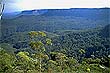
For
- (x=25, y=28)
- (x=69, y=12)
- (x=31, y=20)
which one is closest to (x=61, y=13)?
(x=69, y=12)

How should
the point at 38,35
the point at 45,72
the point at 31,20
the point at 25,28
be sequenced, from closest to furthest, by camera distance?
A: the point at 45,72 → the point at 38,35 → the point at 25,28 → the point at 31,20

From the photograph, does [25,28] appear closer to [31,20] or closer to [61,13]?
[31,20]

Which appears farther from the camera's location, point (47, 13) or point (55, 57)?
point (47, 13)

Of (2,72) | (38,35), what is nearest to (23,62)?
(38,35)

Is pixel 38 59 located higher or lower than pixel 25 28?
higher

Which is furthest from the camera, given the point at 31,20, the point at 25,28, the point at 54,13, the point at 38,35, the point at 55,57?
the point at 54,13

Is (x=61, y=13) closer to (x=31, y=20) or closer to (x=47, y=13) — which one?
(x=47, y=13)

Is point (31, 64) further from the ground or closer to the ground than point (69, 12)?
further from the ground

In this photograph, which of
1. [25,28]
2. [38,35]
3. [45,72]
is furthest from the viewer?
[25,28]

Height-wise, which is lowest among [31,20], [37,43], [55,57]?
[31,20]
